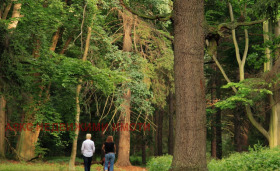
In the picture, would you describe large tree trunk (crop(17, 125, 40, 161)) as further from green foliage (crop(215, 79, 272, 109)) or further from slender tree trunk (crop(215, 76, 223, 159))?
slender tree trunk (crop(215, 76, 223, 159))

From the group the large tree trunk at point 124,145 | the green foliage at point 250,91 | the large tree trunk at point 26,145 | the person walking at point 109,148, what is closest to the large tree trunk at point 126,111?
the large tree trunk at point 124,145

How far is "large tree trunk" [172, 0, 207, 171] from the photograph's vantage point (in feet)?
25.9

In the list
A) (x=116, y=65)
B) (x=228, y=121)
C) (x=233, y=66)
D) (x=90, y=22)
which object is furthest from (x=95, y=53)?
(x=228, y=121)

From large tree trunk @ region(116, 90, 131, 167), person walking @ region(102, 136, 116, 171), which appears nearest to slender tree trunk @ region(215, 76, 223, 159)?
large tree trunk @ region(116, 90, 131, 167)

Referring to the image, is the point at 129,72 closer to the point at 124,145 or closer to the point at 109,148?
the point at 124,145

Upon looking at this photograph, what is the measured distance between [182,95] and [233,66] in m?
19.9

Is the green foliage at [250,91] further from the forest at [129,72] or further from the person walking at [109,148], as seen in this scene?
the person walking at [109,148]

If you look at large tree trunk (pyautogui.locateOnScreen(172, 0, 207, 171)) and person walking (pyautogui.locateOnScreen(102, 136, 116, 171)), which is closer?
large tree trunk (pyautogui.locateOnScreen(172, 0, 207, 171))

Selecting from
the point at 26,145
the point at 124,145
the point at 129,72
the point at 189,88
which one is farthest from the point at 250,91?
the point at 26,145

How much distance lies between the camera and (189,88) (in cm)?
801

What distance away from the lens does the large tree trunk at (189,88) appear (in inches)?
310

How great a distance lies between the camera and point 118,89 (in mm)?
19953

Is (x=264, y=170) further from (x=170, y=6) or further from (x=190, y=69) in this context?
(x=170, y=6)

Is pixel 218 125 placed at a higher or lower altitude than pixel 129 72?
lower
